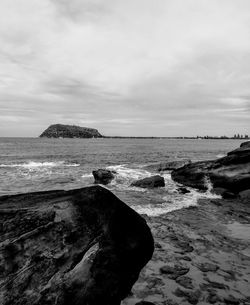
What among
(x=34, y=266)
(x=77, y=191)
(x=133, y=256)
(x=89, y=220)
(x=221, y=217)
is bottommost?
(x=221, y=217)

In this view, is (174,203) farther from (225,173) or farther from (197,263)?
(197,263)

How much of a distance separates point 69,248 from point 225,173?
2001cm

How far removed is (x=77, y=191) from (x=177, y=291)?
382cm

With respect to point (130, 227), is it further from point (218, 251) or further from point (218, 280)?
point (218, 251)

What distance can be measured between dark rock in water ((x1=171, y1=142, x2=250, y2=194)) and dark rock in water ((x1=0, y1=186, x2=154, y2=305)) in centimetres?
1736

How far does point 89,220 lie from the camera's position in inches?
223

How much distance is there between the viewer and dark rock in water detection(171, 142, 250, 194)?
21.8 metres

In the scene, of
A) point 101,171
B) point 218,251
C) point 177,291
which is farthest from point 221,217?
point 101,171

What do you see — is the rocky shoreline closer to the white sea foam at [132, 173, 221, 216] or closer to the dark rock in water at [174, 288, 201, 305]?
the dark rock in water at [174, 288, 201, 305]

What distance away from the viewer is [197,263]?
355 inches

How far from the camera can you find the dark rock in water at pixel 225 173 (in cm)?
2177

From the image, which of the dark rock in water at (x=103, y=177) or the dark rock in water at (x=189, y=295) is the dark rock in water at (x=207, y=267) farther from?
the dark rock in water at (x=103, y=177)

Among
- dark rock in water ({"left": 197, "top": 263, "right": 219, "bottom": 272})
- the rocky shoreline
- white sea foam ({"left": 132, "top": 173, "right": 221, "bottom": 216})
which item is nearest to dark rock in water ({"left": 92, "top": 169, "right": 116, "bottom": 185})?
white sea foam ({"left": 132, "top": 173, "right": 221, "bottom": 216})

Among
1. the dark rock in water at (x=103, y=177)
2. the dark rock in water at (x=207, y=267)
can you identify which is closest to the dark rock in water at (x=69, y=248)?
the dark rock in water at (x=207, y=267)
